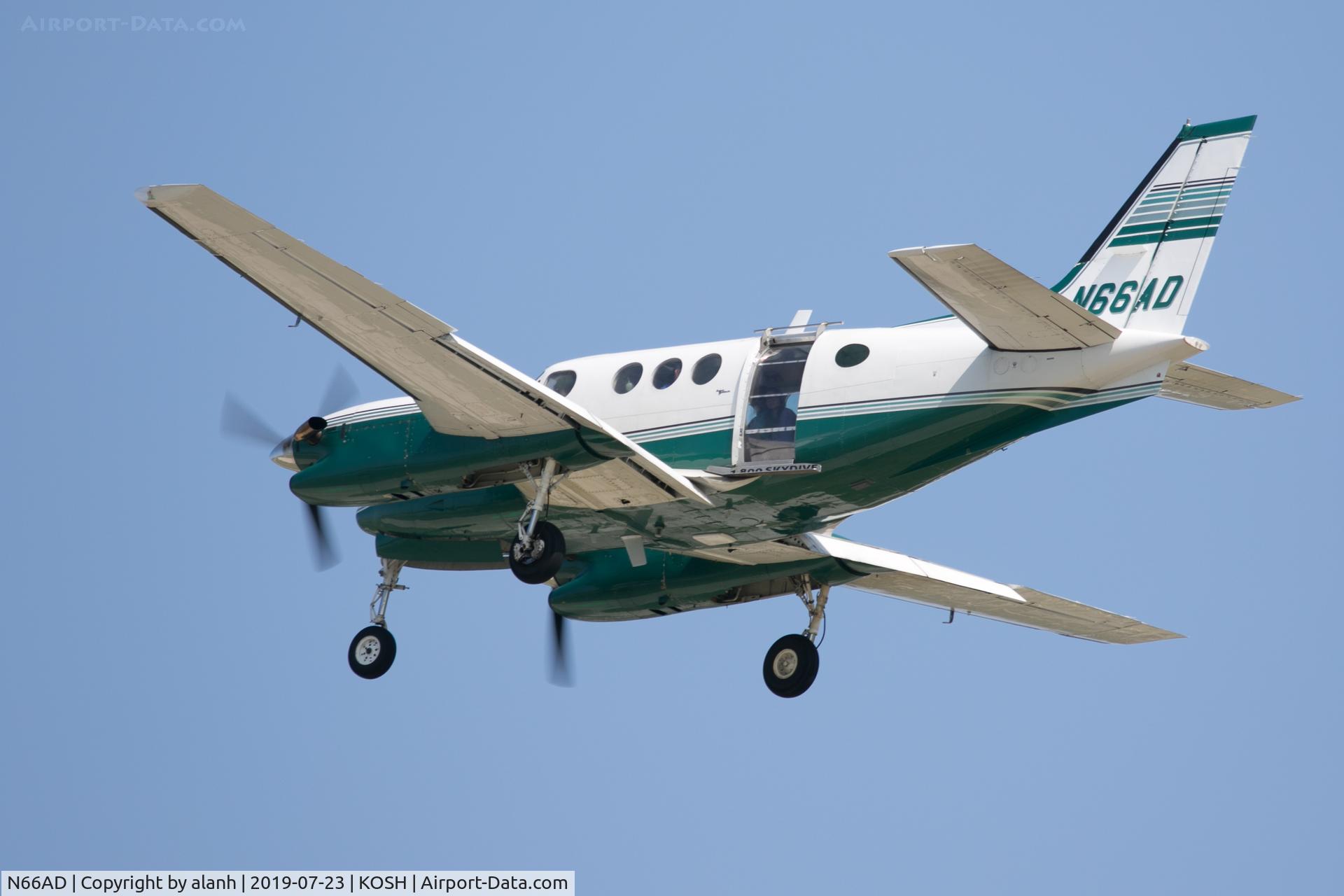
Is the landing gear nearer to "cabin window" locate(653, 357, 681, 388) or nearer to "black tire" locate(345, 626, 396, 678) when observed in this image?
"cabin window" locate(653, 357, 681, 388)

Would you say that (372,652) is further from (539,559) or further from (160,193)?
(160,193)

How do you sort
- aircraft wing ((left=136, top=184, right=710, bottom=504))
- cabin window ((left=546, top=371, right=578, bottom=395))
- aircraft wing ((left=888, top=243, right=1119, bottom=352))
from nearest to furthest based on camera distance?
1. aircraft wing ((left=888, top=243, right=1119, bottom=352))
2. aircraft wing ((left=136, top=184, right=710, bottom=504))
3. cabin window ((left=546, top=371, right=578, bottom=395))

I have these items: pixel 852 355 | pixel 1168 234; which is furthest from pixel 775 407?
pixel 1168 234

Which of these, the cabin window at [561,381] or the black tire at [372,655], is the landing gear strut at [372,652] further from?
the cabin window at [561,381]

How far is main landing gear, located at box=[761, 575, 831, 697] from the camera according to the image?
89.9 feet

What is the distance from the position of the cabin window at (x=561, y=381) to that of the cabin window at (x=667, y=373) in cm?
146

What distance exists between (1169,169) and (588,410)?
8.71 meters

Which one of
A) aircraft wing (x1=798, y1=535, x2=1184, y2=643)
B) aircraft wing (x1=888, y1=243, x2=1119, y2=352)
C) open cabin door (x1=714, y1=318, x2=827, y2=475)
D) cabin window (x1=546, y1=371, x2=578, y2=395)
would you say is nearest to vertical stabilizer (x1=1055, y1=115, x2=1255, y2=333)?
aircraft wing (x1=888, y1=243, x2=1119, y2=352)

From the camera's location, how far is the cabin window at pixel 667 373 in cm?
2481

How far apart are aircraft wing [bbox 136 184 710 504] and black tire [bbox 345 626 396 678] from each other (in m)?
5.30

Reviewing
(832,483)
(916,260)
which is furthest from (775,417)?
(916,260)

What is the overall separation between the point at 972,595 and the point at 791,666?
11.5 feet

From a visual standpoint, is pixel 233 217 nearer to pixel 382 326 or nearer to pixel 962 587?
pixel 382 326

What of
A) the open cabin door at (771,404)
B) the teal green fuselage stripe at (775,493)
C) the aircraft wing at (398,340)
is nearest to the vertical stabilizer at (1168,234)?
the teal green fuselage stripe at (775,493)
